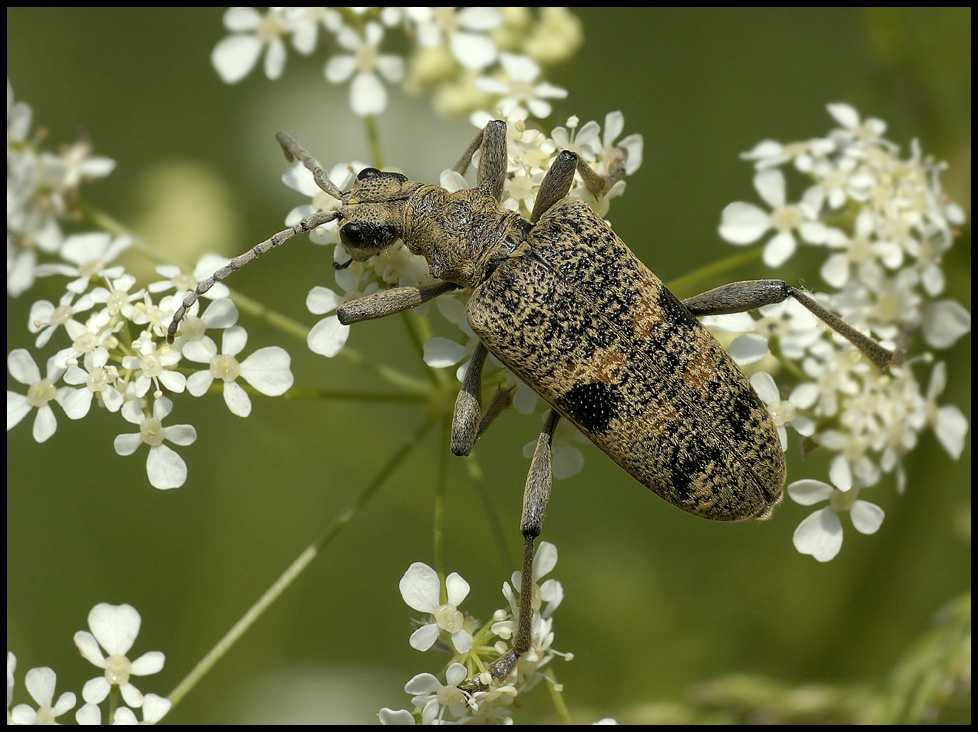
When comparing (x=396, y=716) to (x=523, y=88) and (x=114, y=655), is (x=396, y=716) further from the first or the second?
(x=523, y=88)

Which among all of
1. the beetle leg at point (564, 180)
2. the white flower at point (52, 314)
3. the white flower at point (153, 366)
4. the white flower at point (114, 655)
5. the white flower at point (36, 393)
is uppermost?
the beetle leg at point (564, 180)

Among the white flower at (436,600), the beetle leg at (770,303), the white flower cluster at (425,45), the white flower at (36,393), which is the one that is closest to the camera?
the white flower at (436,600)

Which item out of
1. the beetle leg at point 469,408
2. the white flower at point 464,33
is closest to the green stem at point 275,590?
the beetle leg at point 469,408

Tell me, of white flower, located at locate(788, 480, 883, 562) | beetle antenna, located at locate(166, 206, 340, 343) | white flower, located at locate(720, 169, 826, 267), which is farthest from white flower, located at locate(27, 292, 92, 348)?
white flower, located at locate(788, 480, 883, 562)

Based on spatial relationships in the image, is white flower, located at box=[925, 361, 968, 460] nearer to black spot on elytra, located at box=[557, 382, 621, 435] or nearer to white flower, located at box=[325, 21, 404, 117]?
black spot on elytra, located at box=[557, 382, 621, 435]

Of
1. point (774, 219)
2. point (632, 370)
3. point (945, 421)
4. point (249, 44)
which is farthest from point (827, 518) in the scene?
point (249, 44)

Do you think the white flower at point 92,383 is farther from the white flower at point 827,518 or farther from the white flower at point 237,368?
the white flower at point 827,518

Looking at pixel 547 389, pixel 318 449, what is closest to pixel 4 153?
pixel 318 449
